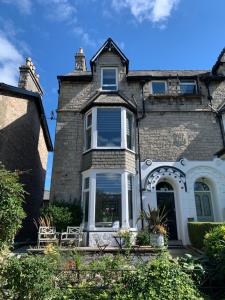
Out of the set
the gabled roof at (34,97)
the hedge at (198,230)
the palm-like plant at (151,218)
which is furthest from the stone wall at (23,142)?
the hedge at (198,230)

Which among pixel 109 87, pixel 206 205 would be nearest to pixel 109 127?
pixel 109 87

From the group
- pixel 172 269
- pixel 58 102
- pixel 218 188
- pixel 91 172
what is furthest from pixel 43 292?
pixel 58 102

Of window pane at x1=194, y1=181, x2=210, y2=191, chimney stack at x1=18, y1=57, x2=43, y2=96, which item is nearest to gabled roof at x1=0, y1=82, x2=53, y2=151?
chimney stack at x1=18, y1=57, x2=43, y2=96

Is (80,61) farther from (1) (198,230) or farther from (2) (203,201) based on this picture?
(1) (198,230)

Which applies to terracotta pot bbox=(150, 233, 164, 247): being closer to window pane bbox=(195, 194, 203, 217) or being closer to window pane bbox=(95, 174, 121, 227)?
window pane bbox=(95, 174, 121, 227)

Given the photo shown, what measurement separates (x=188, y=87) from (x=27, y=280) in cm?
1488

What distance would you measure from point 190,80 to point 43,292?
15215mm

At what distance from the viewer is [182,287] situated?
627 centimetres

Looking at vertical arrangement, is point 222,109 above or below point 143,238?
above

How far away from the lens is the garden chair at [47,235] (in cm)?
1057

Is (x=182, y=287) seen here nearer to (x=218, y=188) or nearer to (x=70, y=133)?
(x=218, y=188)

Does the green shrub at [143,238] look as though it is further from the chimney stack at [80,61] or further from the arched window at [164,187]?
the chimney stack at [80,61]

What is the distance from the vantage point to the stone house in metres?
13.2

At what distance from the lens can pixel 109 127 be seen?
14.4m
